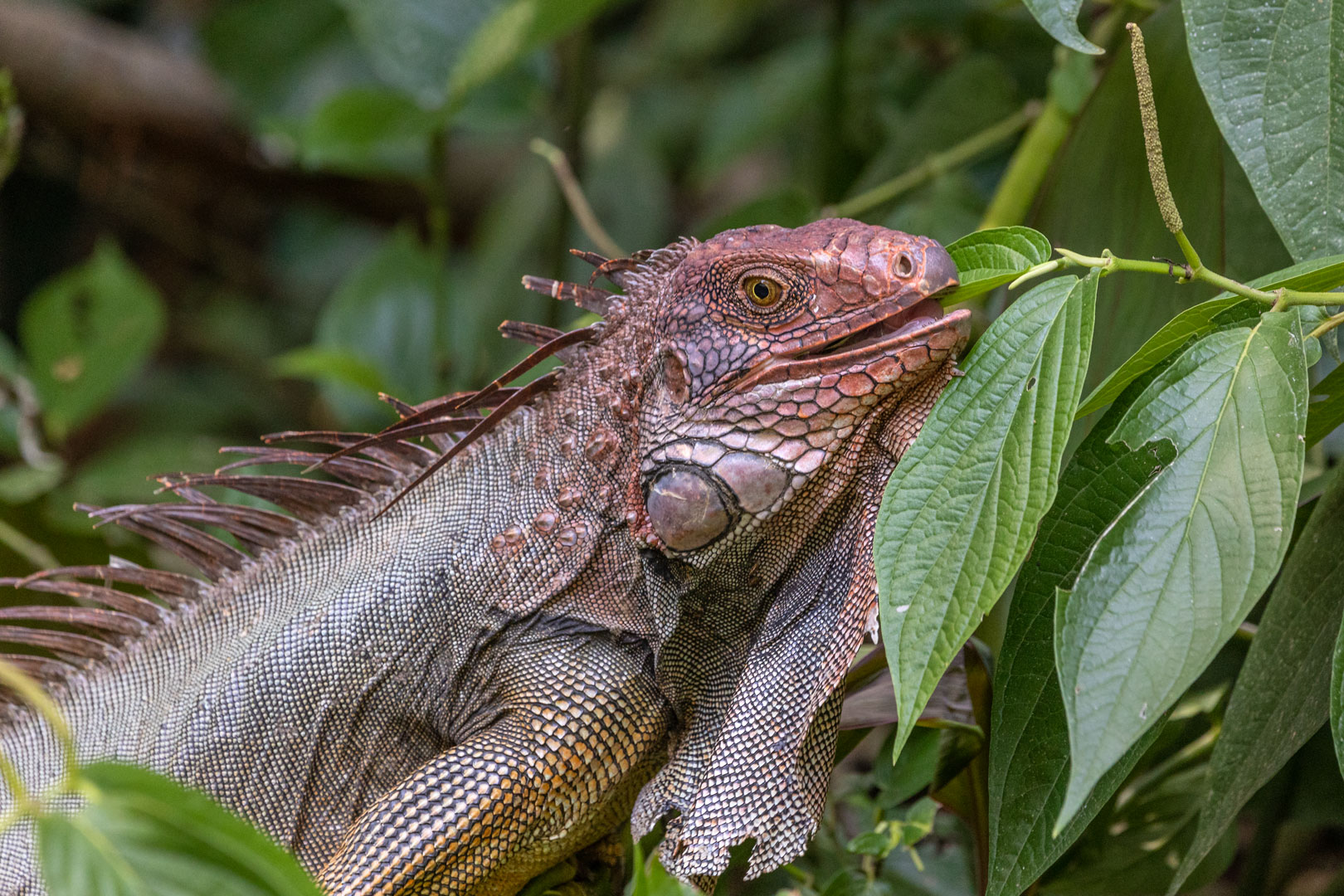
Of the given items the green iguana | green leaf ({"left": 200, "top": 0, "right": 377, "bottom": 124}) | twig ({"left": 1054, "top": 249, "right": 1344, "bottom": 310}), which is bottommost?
the green iguana

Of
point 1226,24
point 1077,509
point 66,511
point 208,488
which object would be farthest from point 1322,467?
point 66,511

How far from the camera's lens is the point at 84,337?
13.6 ft

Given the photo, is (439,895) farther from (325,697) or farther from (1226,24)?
(1226,24)

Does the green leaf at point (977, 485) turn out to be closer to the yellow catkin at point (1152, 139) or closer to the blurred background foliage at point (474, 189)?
the yellow catkin at point (1152, 139)

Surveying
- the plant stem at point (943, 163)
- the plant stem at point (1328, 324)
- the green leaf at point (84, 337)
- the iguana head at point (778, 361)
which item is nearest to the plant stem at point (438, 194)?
the green leaf at point (84, 337)

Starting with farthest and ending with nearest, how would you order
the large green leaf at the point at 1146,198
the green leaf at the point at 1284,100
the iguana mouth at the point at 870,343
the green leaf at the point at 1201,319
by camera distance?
the large green leaf at the point at 1146,198
the iguana mouth at the point at 870,343
the green leaf at the point at 1284,100
the green leaf at the point at 1201,319

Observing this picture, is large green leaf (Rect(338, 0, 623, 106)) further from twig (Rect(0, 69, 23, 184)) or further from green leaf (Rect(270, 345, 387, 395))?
twig (Rect(0, 69, 23, 184))

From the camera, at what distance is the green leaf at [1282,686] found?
5.13ft

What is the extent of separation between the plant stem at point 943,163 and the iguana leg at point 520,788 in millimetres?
1772

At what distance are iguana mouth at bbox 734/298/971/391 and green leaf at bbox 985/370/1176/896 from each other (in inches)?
12.7

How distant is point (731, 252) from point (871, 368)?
304 millimetres

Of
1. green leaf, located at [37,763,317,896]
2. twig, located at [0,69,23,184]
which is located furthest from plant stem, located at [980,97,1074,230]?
twig, located at [0,69,23,184]

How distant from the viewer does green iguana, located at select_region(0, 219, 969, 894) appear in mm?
1796

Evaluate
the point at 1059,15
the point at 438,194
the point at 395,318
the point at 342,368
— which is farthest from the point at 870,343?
the point at 395,318
